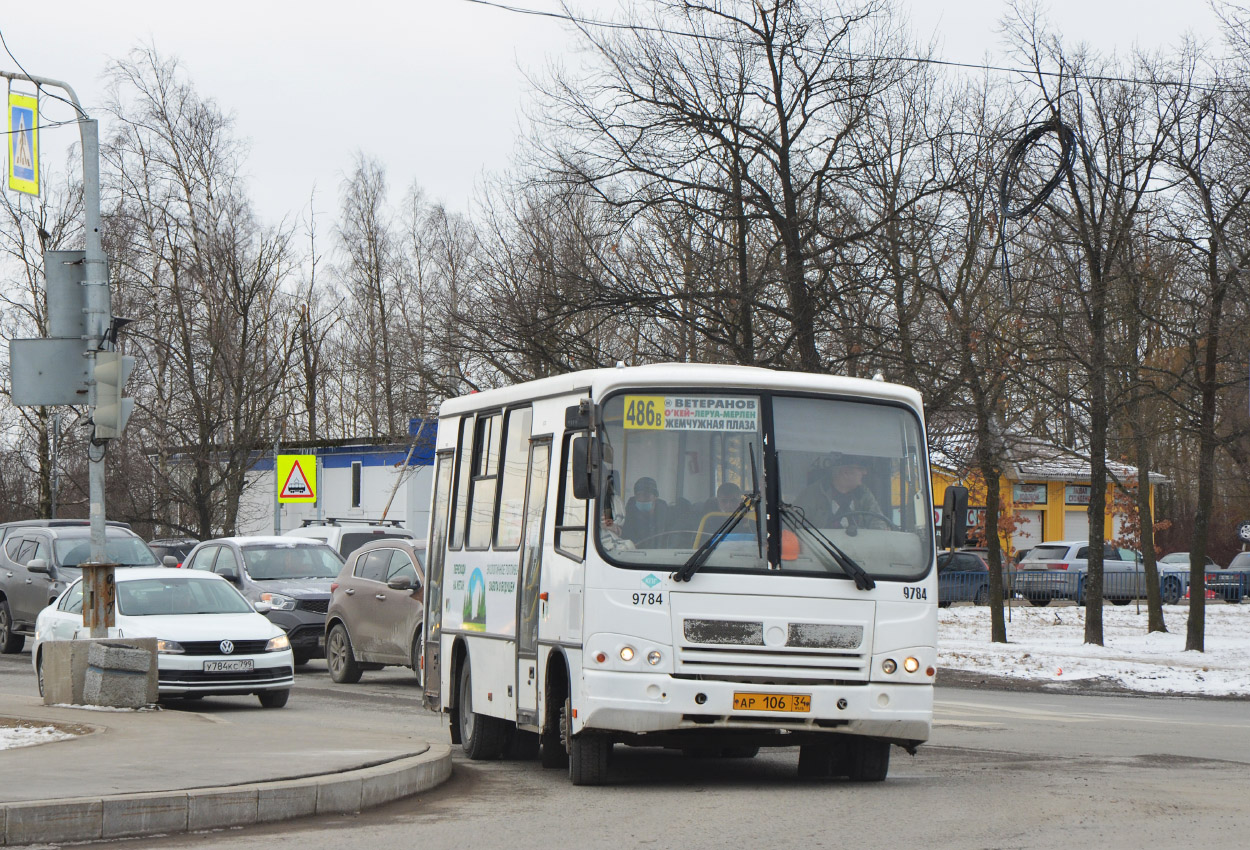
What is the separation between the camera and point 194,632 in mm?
17266

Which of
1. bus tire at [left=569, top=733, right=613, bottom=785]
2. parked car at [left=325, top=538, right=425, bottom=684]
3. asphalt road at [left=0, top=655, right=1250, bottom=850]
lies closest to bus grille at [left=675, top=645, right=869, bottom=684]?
asphalt road at [left=0, top=655, right=1250, bottom=850]

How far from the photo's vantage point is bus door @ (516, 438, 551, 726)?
37.5 feet

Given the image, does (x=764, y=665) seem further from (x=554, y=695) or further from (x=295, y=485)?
(x=295, y=485)

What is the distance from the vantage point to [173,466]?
44.0 meters

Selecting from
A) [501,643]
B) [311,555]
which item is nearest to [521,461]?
[501,643]

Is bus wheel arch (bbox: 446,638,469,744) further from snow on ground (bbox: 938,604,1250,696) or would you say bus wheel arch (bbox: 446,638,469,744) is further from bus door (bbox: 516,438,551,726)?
snow on ground (bbox: 938,604,1250,696)

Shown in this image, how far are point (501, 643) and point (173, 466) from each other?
33.6 meters

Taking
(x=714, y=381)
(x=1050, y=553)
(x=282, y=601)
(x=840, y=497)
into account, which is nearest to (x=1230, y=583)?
(x=1050, y=553)

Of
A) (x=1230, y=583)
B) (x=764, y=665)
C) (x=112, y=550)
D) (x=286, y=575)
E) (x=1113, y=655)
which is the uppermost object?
(x=764, y=665)

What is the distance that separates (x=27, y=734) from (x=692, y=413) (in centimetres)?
549

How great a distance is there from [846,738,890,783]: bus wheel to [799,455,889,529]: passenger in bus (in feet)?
4.87

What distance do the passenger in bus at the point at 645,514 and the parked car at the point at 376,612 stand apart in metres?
8.54

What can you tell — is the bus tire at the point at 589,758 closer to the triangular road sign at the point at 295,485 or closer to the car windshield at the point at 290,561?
the car windshield at the point at 290,561

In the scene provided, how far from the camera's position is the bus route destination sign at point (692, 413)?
35.7ft
